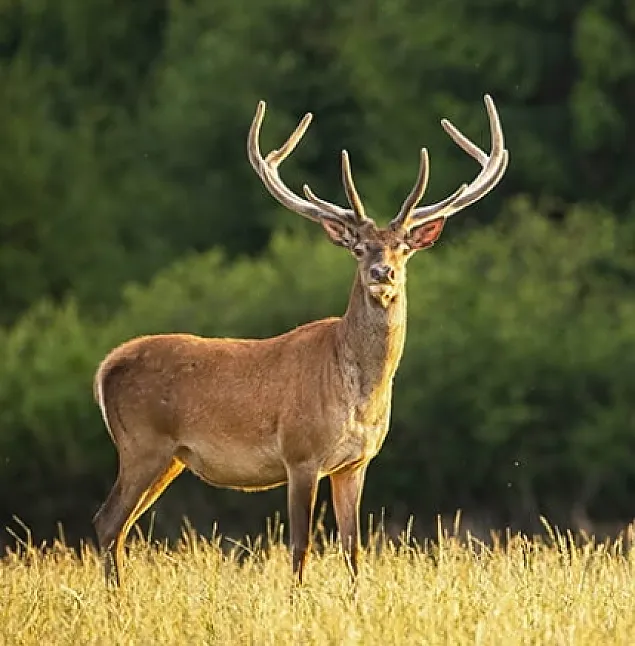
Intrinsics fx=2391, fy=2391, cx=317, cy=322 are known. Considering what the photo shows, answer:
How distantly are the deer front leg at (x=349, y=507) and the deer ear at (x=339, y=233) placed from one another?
983mm

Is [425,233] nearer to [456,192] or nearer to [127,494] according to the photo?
[456,192]

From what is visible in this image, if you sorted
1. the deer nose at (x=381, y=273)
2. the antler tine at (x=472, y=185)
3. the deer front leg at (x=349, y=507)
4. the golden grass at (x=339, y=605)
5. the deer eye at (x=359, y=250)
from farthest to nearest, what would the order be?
the antler tine at (x=472, y=185)
the deer front leg at (x=349, y=507)
the deer eye at (x=359, y=250)
the deer nose at (x=381, y=273)
the golden grass at (x=339, y=605)

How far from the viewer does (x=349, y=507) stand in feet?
34.5

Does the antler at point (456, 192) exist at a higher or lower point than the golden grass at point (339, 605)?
higher

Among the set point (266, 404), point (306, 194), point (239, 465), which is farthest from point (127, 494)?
point (306, 194)

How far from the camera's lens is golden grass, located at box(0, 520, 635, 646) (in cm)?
823

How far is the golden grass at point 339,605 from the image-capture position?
823 cm

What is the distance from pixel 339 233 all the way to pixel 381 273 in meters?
0.50

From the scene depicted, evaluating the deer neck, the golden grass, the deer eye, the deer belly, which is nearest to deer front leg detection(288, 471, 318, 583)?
the golden grass

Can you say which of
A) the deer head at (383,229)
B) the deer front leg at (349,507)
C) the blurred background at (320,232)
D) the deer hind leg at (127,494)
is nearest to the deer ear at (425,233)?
the deer head at (383,229)

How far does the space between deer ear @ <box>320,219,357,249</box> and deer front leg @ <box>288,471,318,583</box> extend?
101cm

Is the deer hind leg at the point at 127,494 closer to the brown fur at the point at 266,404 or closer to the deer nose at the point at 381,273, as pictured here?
the brown fur at the point at 266,404

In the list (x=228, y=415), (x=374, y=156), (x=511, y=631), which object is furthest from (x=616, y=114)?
(x=511, y=631)

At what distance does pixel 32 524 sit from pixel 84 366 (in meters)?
3.91
